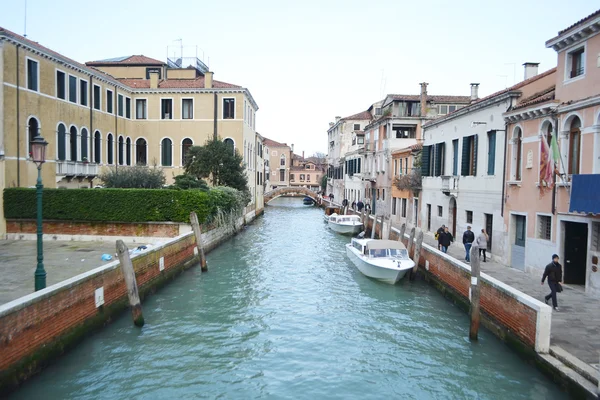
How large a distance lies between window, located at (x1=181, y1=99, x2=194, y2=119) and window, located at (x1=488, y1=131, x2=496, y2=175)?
2049 cm

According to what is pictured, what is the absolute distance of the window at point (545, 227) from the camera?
1219 centimetres

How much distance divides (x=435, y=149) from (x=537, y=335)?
14.2 meters

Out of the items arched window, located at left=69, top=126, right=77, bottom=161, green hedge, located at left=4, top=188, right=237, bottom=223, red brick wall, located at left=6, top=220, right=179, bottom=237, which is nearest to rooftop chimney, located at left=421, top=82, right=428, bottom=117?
green hedge, located at left=4, top=188, right=237, bottom=223

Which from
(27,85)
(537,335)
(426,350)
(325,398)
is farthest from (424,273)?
(27,85)

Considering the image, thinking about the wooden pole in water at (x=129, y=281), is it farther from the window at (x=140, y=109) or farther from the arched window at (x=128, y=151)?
the window at (x=140, y=109)

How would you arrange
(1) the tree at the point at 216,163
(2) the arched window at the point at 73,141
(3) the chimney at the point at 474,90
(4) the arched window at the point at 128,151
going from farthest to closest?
(4) the arched window at the point at 128,151, (1) the tree at the point at 216,163, (2) the arched window at the point at 73,141, (3) the chimney at the point at 474,90

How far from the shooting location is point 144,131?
31234mm

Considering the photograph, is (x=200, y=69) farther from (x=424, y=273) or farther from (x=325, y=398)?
(x=325, y=398)

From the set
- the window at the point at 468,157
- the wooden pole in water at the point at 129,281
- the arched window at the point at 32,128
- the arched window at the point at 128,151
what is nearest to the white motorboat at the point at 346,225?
the window at the point at 468,157

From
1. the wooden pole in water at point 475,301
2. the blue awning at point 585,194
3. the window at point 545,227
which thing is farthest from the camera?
the window at point 545,227

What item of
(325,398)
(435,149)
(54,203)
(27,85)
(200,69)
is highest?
(200,69)

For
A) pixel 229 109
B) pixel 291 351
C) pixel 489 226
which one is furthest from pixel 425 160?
pixel 291 351

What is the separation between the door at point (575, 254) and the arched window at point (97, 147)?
895 inches

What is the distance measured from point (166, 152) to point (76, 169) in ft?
28.8
